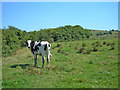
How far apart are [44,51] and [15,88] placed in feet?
17.8

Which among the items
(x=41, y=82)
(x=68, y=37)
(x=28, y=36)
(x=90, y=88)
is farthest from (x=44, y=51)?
(x=68, y=37)

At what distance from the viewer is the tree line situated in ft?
70.6

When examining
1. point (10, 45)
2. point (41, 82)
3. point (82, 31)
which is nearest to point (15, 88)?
point (41, 82)

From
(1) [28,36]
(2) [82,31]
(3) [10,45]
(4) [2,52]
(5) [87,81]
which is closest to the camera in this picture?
(5) [87,81]

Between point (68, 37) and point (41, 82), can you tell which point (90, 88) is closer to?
→ point (41, 82)

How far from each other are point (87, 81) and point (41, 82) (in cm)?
251

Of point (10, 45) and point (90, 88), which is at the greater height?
point (10, 45)

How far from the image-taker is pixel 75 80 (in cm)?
811

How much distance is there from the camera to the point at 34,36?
3300 centimetres

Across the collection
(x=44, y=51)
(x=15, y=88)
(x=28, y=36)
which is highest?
(x=28, y=36)

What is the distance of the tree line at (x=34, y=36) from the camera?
21.5 m

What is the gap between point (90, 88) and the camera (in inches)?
267

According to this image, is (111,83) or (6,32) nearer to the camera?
(111,83)

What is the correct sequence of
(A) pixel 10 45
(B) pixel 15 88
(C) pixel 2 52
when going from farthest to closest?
(A) pixel 10 45 < (C) pixel 2 52 < (B) pixel 15 88
